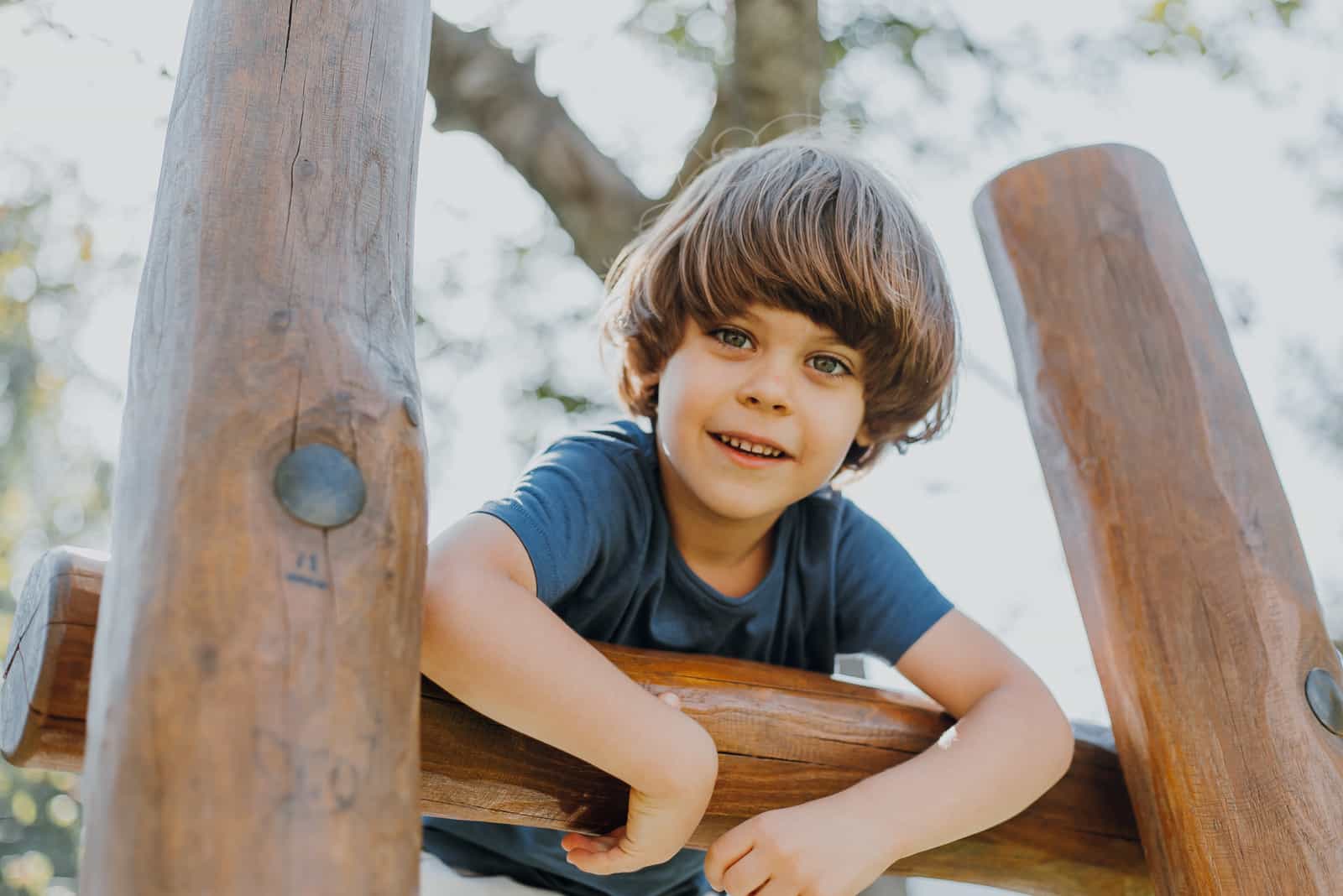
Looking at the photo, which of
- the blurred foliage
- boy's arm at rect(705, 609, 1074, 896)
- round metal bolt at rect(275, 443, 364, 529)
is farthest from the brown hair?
the blurred foliage

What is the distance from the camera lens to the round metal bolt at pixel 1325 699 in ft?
4.58

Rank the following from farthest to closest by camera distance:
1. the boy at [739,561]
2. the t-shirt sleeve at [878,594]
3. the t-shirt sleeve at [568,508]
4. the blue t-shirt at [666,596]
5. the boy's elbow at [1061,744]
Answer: the t-shirt sleeve at [878,594] → the blue t-shirt at [666,596] → the boy's elbow at [1061,744] → the t-shirt sleeve at [568,508] → the boy at [739,561]

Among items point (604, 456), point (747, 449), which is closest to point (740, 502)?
point (747, 449)

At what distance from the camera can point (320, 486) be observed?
896mm

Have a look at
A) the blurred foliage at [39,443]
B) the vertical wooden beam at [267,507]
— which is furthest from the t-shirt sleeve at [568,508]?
the blurred foliage at [39,443]

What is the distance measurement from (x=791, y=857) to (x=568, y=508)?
0.48 meters

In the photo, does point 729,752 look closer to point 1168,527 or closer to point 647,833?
point 647,833

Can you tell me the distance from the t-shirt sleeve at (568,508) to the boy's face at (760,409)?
3.9 inches

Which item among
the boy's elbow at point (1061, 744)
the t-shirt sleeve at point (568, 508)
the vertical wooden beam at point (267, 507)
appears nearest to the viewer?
Result: the vertical wooden beam at point (267, 507)

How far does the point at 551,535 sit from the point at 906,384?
663 millimetres

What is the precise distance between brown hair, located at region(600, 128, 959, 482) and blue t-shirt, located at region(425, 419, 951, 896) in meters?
0.18

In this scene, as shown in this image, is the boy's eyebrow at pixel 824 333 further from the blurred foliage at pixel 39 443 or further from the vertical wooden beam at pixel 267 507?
the blurred foliage at pixel 39 443

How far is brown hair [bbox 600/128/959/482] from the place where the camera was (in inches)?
63.7

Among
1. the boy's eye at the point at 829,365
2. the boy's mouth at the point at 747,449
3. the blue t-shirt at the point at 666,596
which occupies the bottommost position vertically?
the blue t-shirt at the point at 666,596
